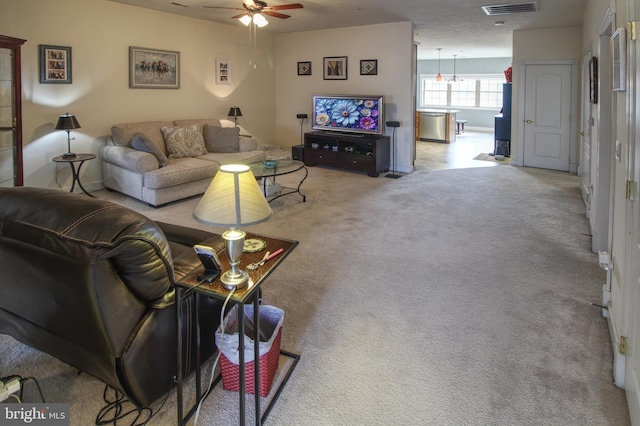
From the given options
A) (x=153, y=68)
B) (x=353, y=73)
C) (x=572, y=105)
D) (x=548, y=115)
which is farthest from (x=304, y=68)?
(x=572, y=105)

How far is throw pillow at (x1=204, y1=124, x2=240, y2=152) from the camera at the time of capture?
6.30m

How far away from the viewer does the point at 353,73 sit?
7.51 m

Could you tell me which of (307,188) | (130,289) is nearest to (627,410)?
(130,289)

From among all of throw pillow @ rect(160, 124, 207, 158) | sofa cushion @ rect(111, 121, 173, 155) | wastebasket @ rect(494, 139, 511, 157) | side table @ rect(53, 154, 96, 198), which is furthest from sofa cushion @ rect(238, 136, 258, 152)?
wastebasket @ rect(494, 139, 511, 157)

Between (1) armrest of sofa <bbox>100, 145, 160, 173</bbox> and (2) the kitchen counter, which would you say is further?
(2) the kitchen counter

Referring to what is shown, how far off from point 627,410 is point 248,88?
724 cm

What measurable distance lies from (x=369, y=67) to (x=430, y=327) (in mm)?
5708

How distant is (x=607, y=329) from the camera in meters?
2.45

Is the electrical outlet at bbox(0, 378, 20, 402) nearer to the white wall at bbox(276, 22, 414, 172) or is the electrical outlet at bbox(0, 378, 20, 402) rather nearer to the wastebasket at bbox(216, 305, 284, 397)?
the wastebasket at bbox(216, 305, 284, 397)

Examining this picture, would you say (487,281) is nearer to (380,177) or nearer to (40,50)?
(380,177)

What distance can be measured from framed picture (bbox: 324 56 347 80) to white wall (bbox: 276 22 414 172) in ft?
0.24

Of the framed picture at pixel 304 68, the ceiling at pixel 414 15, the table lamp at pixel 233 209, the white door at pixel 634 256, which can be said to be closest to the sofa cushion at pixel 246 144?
the ceiling at pixel 414 15

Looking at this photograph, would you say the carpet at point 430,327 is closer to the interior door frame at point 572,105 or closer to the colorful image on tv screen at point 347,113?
the colorful image on tv screen at point 347,113

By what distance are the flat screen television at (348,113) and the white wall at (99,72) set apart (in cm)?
160
